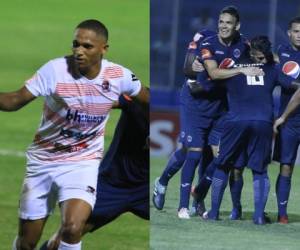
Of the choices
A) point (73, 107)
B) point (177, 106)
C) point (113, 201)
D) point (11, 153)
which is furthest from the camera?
point (11, 153)

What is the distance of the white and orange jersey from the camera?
4.02 m

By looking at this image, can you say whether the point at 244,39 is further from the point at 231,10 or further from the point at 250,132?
the point at 250,132

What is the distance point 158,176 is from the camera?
4.75 metres

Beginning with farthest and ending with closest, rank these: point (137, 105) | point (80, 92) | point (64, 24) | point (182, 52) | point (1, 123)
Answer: point (1, 123) → point (64, 24) → point (182, 52) → point (137, 105) → point (80, 92)

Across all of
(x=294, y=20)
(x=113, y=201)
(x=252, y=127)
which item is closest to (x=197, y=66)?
(x=252, y=127)

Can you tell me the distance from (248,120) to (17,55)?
4.73 feet

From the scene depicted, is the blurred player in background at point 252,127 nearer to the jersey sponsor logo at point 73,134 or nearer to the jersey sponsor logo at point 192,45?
the jersey sponsor logo at point 192,45

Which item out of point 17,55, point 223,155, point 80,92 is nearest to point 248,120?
point 223,155

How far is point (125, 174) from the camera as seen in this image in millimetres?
4520

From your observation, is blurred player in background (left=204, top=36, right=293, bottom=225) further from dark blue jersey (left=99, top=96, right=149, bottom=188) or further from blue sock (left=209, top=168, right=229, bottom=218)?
dark blue jersey (left=99, top=96, right=149, bottom=188)

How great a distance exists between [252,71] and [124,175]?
736mm

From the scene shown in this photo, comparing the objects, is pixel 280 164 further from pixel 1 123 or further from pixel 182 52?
pixel 1 123

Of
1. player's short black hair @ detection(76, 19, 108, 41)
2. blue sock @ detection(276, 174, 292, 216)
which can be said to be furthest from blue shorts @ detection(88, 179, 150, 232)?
player's short black hair @ detection(76, 19, 108, 41)

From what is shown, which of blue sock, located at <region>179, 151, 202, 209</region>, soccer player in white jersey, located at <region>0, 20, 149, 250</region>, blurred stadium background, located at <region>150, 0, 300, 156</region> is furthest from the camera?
blue sock, located at <region>179, 151, 202, 209</region>
